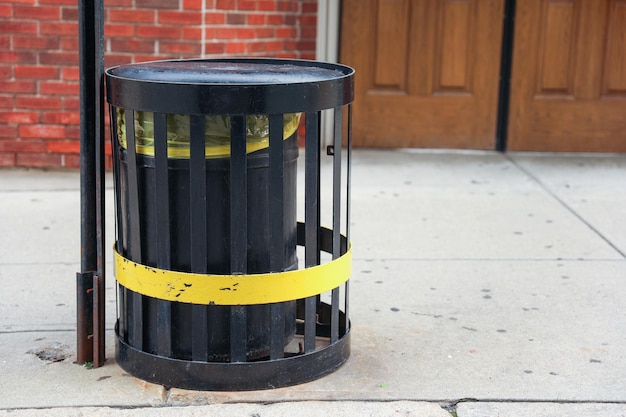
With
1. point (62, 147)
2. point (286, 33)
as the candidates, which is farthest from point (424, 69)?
point (62, 147)

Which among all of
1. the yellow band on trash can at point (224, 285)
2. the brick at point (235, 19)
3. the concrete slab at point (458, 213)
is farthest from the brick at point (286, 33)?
the yellow band on trash can at point (224, 285)

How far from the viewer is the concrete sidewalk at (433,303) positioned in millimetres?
3412

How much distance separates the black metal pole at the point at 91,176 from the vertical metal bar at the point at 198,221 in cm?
40

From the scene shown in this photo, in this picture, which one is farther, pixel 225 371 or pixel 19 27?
pixel 19 27

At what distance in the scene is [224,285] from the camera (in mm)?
3318

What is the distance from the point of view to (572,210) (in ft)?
19.6

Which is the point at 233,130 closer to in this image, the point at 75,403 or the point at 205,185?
the point at 205,185

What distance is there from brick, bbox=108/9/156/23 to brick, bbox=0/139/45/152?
0.97 meters

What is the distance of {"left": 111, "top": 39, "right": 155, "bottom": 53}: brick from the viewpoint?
6191 mm

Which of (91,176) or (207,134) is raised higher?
(207,134)

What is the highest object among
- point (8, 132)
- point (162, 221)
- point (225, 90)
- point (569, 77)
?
point (225, 90)

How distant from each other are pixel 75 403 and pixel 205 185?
87 cm

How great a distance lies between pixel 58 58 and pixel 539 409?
4.10 m

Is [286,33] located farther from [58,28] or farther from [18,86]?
[18,86]
